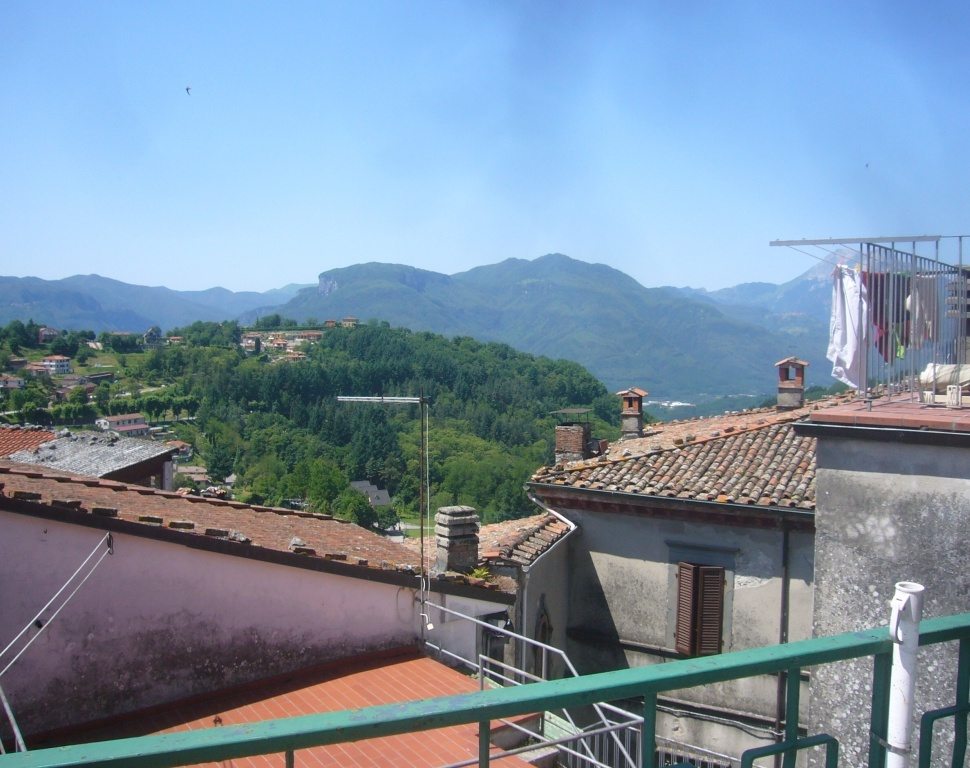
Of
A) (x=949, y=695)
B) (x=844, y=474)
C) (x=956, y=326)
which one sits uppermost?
(x=956, y=326)

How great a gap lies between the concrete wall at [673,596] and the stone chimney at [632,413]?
5.16 metres

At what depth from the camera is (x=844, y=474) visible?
6613 mm

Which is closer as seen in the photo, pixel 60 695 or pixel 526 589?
pixel 60 695

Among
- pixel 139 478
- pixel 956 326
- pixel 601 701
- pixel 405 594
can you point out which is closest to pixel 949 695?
pixel 956 326

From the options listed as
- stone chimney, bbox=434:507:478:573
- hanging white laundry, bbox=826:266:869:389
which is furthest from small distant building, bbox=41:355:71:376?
hanging white laundry, bbox=826:266:869:389

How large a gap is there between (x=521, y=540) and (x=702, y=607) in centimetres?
330

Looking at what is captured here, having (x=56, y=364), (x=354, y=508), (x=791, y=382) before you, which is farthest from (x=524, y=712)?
(x=56, y=364)

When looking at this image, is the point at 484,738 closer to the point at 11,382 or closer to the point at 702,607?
the point at 702,607

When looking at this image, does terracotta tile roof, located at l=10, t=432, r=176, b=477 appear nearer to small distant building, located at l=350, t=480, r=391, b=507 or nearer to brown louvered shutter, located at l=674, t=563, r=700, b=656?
brown louvered shutter, located at l=674, t=563, r=700, b=656

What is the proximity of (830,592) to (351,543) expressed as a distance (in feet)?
21.6

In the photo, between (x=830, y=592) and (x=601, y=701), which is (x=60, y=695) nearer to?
(x=830, y=592)

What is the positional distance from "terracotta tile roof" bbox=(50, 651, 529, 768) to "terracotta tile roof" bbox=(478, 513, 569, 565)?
3.82m

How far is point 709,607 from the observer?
574 inches

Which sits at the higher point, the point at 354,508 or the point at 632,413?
the point at 632,413
